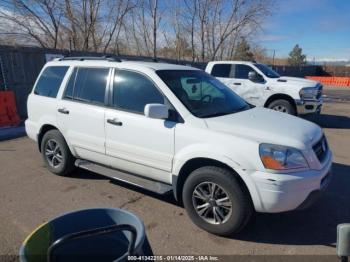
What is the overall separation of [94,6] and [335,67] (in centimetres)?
3834

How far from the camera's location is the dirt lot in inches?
128

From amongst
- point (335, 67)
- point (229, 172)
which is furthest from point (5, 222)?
point (335, 67)

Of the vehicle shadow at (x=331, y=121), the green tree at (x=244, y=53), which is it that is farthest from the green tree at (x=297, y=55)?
the vehicle shadow at (x=331, y=121)

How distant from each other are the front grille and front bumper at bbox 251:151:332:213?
0.32 metres

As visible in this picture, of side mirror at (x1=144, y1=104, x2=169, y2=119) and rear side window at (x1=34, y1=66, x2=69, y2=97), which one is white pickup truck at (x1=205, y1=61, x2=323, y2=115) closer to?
rear side window at (x1=34, y1=66, x2=69, y2=97)

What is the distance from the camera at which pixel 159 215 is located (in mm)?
3861

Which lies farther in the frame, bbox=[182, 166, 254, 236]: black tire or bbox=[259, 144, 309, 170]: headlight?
bbox=[182, 166, 254, 236]: black tire

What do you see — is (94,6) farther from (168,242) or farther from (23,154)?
(168,242)

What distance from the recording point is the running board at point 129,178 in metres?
3.80

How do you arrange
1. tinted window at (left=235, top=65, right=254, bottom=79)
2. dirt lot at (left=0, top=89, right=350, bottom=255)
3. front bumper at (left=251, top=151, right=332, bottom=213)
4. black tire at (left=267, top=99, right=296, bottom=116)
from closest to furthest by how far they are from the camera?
front bumper at (left=251, top=151, right=332, bottom=213) < dirt lot at (left=0, top=89, right=350, bottom=255) < black tire at (left=267, top=99, right=296, bottom=116) < tinted window at (left=235, top=65, right=254, bottom=79)

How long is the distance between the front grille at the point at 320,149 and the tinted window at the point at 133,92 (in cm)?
182

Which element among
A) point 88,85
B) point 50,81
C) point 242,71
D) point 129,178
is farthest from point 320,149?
point 242,71

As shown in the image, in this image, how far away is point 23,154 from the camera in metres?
6.41

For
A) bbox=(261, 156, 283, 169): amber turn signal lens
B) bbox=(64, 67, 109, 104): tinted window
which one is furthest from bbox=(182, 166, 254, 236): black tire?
bbox=(64, 67, 109, 104): tinted window
